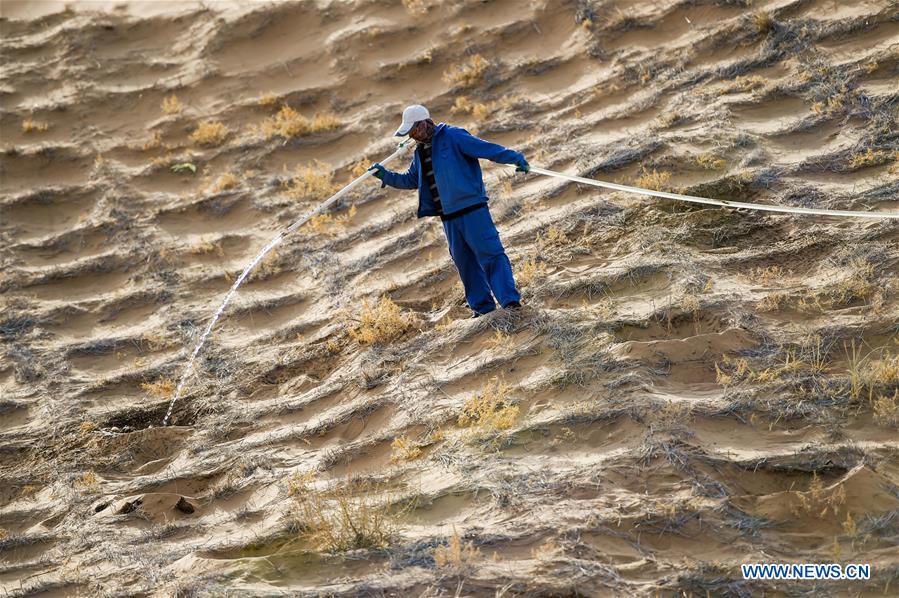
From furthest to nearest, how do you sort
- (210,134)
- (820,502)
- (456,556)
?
(210,134), (820,502), (456,556)

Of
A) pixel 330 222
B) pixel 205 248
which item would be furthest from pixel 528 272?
pixel 205 248

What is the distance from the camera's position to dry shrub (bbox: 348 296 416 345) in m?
6.97

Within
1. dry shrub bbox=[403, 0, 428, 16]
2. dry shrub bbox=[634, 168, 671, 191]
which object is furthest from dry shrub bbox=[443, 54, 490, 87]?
dry shrub bbox=[634, 168, 671, 191]

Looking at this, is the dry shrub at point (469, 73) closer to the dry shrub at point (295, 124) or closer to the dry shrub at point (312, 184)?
the dry shrub at point (295, 124)

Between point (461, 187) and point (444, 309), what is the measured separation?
3.75ft

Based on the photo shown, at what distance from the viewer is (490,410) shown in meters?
5.84

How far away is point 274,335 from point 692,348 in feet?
10.3

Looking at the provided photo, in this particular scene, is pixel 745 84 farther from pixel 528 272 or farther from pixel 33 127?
pixel 33 127

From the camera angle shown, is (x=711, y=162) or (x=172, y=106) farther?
(x=172, y=106)

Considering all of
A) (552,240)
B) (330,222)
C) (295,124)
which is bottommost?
(552,240)

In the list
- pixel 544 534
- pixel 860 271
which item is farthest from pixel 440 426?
pixel 860 271

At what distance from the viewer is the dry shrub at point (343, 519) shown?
5.06 meters

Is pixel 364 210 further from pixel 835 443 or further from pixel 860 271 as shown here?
pixel 835 443

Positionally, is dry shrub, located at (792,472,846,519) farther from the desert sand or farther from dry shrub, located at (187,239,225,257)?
dry shrub, located at (187,239,225,257)
